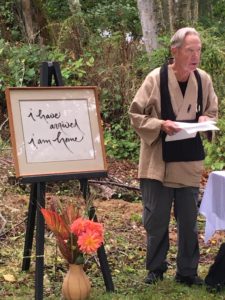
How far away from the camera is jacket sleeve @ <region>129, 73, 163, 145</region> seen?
4.07 metres

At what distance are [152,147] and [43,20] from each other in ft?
35.1

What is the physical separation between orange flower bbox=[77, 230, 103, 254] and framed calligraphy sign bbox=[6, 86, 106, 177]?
0.52m

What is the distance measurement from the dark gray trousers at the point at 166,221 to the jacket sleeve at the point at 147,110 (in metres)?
0.36

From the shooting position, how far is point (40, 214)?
13.2ft

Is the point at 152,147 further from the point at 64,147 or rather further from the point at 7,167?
the point at 7,167

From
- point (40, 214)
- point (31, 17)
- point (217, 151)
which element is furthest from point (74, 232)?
point (31, 17)

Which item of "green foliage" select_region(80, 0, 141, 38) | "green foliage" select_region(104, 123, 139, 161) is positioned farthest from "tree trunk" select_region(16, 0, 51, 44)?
"green foliage" select_region(104, 123, 139, 161)

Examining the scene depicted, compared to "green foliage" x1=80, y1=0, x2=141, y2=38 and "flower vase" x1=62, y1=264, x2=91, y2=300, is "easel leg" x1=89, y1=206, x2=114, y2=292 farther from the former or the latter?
"green foliage" x1=80, y1=0, x2=141, y2=38

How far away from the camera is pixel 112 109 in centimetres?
1009

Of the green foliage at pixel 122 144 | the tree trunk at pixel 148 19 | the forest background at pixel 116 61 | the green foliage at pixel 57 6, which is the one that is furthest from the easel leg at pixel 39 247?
the green foliage at pixel 57 6

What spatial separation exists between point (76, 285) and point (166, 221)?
85cm

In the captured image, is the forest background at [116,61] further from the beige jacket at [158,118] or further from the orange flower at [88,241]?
the orange flower at [88,241]

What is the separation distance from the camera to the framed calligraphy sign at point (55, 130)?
3957mm

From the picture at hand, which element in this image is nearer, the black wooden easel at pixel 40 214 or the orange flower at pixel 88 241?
the orange flower at pixel 88 241
